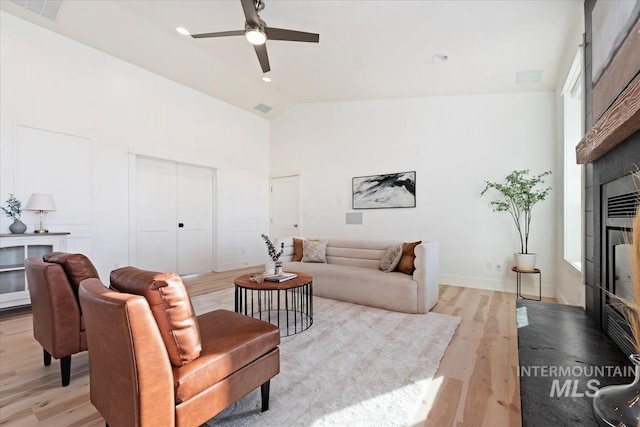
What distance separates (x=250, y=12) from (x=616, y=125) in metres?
2.58

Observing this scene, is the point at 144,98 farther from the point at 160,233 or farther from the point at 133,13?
the point at 160,233

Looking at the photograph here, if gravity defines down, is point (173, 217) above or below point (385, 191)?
below

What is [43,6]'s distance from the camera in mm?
3355

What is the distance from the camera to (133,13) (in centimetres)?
360

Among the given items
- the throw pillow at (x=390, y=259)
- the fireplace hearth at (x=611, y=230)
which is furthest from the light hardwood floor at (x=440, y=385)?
the throw pillow at (x=390, y=259)

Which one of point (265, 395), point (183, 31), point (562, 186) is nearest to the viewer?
point (265, 395)

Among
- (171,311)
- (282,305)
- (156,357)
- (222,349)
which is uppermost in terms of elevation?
(171,311)

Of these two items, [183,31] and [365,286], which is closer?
[365,286]

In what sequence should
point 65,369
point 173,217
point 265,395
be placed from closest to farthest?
point 265,395
point 65,369
point 173,217

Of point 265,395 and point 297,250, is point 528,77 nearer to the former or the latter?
point 297,250

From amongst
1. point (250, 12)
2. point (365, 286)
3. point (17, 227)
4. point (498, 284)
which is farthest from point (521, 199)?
point (17, 227)

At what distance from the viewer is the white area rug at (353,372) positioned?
1.56 m

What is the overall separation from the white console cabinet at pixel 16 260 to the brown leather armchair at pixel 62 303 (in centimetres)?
179

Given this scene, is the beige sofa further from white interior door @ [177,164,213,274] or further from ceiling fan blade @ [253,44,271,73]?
ceiling fan blade @ [253,44,271,73]
